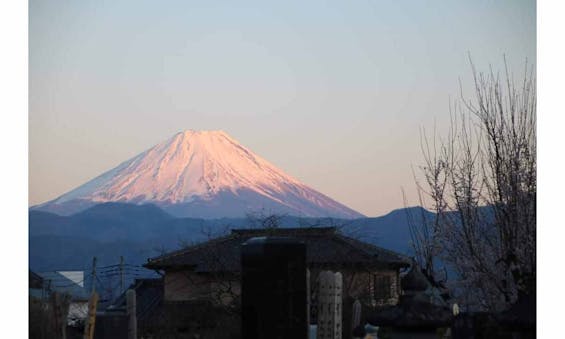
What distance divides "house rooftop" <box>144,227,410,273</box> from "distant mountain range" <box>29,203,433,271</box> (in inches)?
32.8

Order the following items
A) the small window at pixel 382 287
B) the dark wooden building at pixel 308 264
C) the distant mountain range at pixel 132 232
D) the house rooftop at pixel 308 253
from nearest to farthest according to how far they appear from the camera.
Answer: the small window at pixel 382 287, the dark wooden building at pixel 308 264, the house rooftop at pixel 308 253, the distant mountain range at pixel 132 232

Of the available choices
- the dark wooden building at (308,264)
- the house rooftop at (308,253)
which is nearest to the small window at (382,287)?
the dark wooden building at (308,264)

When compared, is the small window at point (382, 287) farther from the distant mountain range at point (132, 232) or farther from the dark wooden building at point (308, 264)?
the distant mountain range at point (132, 232)

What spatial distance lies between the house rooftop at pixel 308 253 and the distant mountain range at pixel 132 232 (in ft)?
2.73

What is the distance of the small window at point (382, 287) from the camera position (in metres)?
18.9

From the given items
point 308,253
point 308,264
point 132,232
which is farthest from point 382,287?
point 132,232

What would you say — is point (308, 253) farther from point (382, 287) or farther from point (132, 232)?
point (132, 232)

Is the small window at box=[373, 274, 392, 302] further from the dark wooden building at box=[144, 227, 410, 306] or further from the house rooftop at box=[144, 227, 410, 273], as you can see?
the house rooftop at box=[144, 227, 410, 273]

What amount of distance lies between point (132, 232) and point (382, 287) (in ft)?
32.8

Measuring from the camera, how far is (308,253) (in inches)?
786

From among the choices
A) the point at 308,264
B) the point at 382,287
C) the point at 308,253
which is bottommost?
the point at 382,287
